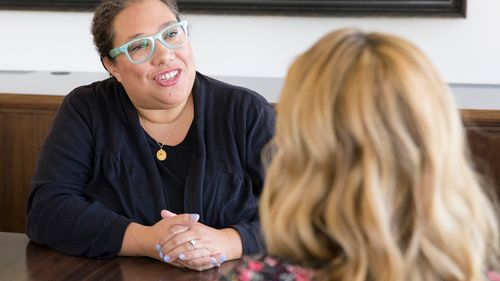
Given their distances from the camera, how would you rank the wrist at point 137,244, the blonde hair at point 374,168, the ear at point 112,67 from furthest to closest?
the ear at point 112,67 < the wrist at point 137,244 < the blonde hair at point 374,168

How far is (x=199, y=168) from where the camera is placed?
224cm

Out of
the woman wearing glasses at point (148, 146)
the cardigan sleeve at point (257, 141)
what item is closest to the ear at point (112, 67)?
the woman wearing glasses at point (148, 146)

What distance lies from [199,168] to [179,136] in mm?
150

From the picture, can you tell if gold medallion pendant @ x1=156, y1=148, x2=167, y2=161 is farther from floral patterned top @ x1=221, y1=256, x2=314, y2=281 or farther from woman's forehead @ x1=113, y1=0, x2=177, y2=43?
floral patterned top @ x1=221, y1=256, x2=314, y2=281

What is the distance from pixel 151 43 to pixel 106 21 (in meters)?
0.16

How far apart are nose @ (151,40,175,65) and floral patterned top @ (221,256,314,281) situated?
110 centimetres

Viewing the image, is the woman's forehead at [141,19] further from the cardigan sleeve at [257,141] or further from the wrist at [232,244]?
the wrist at [232,244]

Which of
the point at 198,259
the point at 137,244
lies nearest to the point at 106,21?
the point at 137,244

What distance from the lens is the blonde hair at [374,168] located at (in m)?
1.12

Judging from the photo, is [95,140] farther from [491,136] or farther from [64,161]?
[491,136]

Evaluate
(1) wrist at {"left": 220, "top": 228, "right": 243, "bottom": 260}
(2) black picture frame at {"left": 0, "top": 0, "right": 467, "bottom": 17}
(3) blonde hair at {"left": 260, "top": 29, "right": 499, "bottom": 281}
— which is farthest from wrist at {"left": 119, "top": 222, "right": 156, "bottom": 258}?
(2) black picture frame at {"left": 0, "top": 0, "right": 467, "bottom": 17}

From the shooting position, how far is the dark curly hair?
236 centimetres

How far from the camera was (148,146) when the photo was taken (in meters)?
2.30

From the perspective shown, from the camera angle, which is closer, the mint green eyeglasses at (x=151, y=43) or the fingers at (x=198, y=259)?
the fingers at (x=198, y=259)
